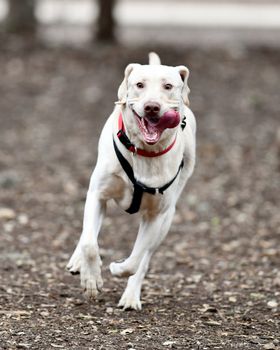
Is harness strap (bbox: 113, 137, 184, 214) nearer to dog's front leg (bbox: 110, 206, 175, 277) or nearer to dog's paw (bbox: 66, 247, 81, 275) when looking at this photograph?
dog's front leg (bbox: 110, 206, 175, 277)

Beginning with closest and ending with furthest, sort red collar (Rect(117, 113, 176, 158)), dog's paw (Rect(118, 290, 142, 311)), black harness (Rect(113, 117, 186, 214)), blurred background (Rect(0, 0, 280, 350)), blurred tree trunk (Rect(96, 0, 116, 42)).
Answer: red collar (Rect(117, 113, 176, 158)) → black harness (Rect(113, 117, 186, 214)) → blurred background (Rect(0, 0, 280, 350)) → dog's paw (Rect(118, 290, 142, 311)) → blurred tree trunk (Rect(96, 0, 116, 42))

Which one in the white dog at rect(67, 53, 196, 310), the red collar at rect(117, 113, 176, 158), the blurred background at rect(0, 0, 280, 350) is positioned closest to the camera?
the white dog at rect(67, 53, 196, 310)

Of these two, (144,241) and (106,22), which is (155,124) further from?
(106,22)

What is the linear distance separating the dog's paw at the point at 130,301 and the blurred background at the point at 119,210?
0.21ft

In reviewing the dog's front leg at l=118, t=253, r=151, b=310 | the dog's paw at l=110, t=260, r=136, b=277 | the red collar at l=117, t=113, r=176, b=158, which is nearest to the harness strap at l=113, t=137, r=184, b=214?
the red collar at l=117, t=113, r=176, b=158

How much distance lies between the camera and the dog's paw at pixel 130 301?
640 centimetres

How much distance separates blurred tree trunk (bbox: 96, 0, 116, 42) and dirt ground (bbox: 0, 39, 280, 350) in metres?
0.68

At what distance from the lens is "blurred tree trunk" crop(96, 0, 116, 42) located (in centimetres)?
1769

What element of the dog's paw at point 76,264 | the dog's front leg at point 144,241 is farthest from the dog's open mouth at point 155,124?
the dog's paw at point 76,264

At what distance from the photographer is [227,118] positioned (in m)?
14.0

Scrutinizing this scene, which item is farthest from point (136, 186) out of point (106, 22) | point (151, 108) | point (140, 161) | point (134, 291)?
point (106, 22)

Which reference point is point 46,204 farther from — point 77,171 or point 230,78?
point 230,78

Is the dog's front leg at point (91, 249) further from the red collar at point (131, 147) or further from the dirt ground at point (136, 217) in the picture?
the red collar at point (131, 147)

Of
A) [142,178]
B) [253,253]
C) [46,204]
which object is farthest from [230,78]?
[142,178]
